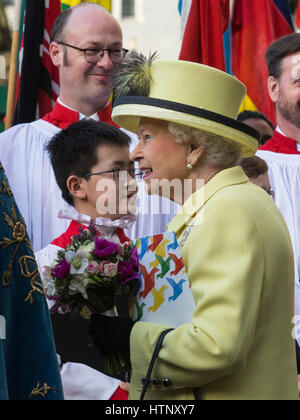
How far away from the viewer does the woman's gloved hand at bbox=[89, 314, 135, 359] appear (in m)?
2.58

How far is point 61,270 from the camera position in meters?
2.58

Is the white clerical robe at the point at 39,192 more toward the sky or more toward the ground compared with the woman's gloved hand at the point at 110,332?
more toward the sky

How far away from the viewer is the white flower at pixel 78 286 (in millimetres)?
2547

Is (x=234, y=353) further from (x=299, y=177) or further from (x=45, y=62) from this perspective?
(x=45, y=62)

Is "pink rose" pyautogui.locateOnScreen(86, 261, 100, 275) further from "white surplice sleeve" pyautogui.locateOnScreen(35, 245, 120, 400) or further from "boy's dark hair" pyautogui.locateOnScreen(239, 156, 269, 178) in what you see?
"boy's dark hair" pyautogui.locateOnScreen(239, 156, 269, 178)

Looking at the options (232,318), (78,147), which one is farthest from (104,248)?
(78,147)

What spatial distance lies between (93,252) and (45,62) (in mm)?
3047

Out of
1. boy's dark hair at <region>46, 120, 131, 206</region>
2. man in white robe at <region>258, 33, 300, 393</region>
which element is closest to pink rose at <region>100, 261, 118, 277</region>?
boy's dark hair at <region>46, 120, 131, 206</region>

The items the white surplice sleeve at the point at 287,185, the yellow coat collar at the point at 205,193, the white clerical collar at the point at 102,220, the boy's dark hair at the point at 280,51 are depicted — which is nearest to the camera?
the yellow coat collar at the point at 205,193

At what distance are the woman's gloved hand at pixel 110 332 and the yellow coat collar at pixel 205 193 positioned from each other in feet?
1.42

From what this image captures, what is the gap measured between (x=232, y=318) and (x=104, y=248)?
0.55 m

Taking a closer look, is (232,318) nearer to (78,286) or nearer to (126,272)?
(126,272)

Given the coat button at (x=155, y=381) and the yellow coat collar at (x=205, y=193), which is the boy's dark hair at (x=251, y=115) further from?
the coat button at (x=155, y=381)

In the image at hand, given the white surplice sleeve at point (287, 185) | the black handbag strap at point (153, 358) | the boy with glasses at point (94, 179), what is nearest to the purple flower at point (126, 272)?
the black handbag strap at point (153, 358)
